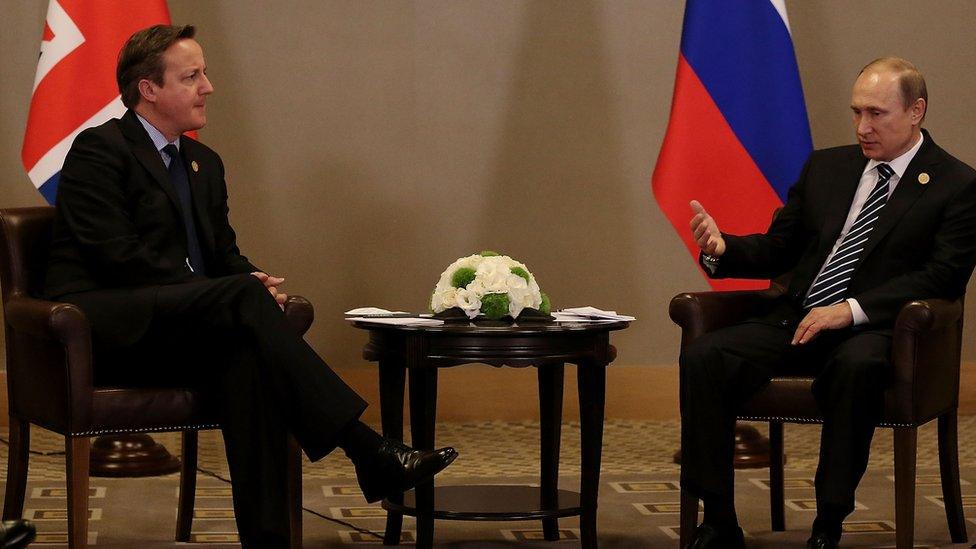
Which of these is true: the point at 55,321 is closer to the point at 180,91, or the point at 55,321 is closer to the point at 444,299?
the point at 180,91

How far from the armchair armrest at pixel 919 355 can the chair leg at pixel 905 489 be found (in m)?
0.05

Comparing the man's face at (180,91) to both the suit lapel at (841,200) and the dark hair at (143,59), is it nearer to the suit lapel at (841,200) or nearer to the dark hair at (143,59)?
the dark hair at (143,59)

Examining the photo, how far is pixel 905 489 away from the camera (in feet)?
11.0

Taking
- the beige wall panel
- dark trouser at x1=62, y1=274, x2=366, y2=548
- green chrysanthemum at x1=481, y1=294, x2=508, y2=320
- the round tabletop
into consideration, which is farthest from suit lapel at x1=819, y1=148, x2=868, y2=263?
the beige wall panel

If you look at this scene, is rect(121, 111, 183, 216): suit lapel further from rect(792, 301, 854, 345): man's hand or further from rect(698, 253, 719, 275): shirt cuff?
rect(792, 301, 854, 345): man's hand

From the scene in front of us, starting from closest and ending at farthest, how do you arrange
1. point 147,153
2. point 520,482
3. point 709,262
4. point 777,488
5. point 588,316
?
point 147,153, point 588,316, point 709,262, point 777,488, point 520,482

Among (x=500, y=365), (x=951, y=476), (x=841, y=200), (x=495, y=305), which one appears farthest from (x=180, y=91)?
(x=951, y=476)

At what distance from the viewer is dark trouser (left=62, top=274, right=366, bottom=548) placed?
10.6ft

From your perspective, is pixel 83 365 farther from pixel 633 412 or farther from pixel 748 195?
pixel 633 412

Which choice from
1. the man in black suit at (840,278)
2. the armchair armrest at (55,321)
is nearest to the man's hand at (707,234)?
the man in black suit at (840,278)

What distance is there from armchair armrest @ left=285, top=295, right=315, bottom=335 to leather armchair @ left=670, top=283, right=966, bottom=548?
40.3 inches

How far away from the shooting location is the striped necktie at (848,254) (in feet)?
12.2

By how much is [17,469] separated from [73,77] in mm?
1555

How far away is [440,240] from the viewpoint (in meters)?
5.79
